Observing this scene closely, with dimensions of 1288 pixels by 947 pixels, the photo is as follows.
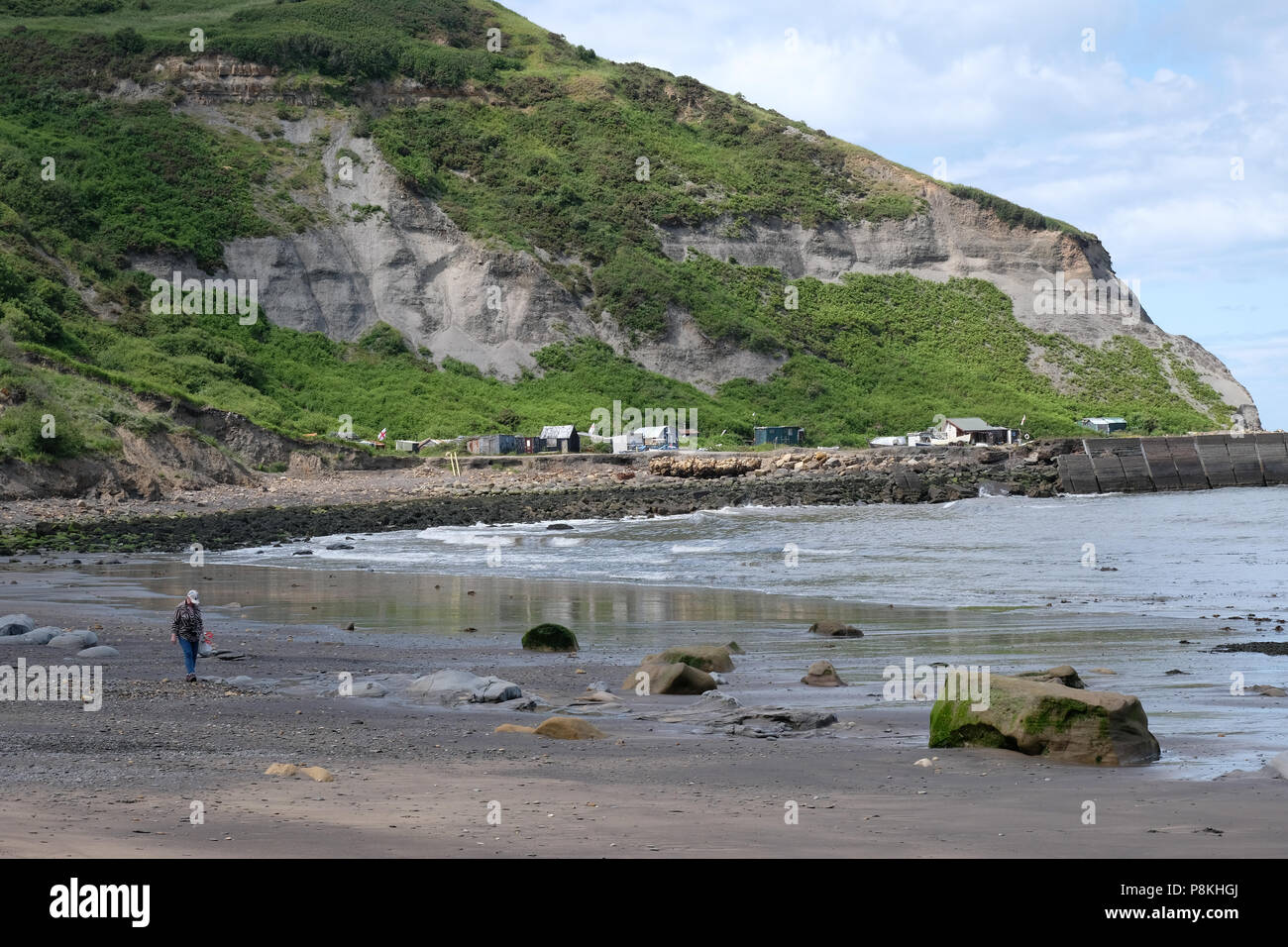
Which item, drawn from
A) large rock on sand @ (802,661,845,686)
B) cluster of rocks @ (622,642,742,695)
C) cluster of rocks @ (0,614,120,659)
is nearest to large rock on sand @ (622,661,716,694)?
cluster of rocks @ (622,642,742,695)

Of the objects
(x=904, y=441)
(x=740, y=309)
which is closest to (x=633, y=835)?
(x=904, y=441)

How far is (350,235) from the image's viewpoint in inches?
3278

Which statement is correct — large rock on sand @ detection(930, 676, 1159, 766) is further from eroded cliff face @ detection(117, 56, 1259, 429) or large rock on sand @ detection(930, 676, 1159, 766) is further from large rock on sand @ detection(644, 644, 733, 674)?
eroded cliff face @ detection(117, 56, 1259, 429)

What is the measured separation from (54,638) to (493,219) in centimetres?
7918

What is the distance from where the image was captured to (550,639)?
14.7 m

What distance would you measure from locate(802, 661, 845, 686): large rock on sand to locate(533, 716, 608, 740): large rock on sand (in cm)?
345

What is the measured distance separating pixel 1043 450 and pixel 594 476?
23.3 m

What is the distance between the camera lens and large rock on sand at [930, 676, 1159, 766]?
816cm

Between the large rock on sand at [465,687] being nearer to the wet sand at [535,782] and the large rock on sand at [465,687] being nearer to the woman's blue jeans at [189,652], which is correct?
the wet sand at [535,782]

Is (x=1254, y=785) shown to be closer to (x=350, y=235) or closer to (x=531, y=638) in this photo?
(x=531, y=638)

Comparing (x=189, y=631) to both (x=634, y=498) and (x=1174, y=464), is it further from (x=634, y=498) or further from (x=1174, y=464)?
(x=1174, y=464)

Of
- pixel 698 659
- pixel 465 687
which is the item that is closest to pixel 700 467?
pixel 698 659

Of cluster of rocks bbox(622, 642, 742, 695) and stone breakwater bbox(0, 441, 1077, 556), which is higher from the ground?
stone breakwater bbox(0, 441, 1077, 556)

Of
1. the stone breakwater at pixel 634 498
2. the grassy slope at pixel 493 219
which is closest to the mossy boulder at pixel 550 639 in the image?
the stone breakwater at pixel 634 498
